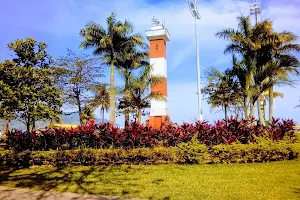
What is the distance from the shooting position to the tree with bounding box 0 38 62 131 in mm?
12125

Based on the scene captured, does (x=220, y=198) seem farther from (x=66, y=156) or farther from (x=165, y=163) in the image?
(x=66, y=156)

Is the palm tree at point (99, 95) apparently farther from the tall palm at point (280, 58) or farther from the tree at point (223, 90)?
the tall palm at point (280, 58)

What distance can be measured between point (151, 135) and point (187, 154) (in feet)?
4.33

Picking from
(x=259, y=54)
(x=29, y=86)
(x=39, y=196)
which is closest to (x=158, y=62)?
(x=259, y=54)

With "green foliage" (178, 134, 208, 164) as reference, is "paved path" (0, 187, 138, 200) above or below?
below

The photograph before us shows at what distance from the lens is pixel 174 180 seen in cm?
591

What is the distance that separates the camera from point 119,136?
334 inches

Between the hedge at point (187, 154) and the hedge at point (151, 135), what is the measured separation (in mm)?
410

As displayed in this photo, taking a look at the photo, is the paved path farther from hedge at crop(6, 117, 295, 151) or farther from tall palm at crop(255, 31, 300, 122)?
tall palm at crop(255, 31, 300, 122)

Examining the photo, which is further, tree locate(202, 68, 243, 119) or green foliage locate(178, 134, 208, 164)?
tree locate(202, 68, 243, 119)

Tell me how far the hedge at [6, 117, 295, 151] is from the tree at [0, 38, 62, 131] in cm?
346

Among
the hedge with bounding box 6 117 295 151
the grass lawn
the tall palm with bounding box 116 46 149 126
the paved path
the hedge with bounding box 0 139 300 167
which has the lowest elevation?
the paved path

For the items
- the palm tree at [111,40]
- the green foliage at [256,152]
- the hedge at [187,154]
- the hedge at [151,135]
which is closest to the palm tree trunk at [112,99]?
the palm tree at [111,40]

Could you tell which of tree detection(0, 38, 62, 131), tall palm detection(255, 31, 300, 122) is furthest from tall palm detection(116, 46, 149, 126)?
tall palm detection(255, 31, 300, 122)
